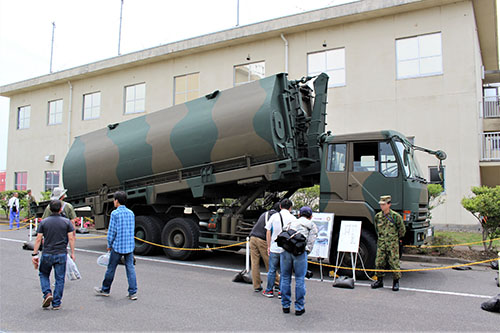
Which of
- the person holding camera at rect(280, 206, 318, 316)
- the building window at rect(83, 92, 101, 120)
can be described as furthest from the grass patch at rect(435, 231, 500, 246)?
the building window at rect(83, 92, 101, 120)

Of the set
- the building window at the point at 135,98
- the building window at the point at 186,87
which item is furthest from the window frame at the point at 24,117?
the building window at the point at 186,87

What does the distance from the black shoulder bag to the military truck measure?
2.63m

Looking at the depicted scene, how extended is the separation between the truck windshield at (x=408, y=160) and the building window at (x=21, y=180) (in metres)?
26.6

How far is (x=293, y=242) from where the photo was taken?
5348 millimetres

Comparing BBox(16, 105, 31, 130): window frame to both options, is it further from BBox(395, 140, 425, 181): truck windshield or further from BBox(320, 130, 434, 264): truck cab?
BBox(395, 140, 425, 181): truck windshield

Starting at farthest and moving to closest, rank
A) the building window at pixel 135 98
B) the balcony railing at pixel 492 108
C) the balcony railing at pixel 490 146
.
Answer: the building window at pixel 135 98 → the balcony railing at pixel 492 108 → the balcony railing at pixel 490 146

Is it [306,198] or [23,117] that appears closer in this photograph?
[306,198]

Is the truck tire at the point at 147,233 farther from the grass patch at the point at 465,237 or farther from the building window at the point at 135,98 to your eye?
the building window at the point at 135,98

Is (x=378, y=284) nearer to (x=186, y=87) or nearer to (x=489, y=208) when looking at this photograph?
(x=489, y=208)

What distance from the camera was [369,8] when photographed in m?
15.5

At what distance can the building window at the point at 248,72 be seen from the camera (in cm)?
1892

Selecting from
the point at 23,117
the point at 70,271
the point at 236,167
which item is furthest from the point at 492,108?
the point at 23,117

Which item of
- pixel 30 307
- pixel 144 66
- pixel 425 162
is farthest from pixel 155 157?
pixel 144 66

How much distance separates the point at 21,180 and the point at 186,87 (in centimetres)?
1531
